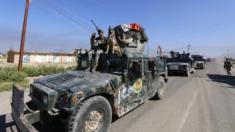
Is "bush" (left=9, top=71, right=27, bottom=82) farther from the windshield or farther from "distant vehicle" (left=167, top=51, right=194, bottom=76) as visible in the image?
"distant vehicle" (left=167, top=51, right=194, bottom=76)

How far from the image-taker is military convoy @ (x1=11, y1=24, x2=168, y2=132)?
374 centimetres

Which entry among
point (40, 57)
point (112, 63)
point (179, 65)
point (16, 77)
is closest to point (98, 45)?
point (112, 63)

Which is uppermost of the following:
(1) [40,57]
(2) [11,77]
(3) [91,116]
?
(1) [40,57]

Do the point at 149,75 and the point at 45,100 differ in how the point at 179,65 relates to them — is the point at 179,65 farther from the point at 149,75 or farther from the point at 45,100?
the point at 45,100

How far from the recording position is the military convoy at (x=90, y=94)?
3740mm

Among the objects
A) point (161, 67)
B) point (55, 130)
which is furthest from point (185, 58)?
point (55, 130)

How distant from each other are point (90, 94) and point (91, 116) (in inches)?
19.0

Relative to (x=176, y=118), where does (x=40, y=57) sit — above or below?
above

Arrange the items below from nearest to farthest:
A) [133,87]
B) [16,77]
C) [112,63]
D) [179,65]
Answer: [133,87]
[112,63]
[16,77]
[179,65]

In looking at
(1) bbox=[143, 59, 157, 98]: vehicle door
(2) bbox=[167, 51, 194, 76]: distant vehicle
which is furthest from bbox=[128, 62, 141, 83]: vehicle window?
(2) bbox=[167, 51, 194, 76]: distant vehicle

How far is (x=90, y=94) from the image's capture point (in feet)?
13.1

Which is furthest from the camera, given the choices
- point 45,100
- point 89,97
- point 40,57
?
point 40,57

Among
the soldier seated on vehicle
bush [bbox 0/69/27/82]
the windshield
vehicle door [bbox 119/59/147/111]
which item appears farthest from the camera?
bush [bbox 0/69/27/82]

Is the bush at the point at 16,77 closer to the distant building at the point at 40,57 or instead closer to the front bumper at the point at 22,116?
the front bumper at the point at 22,116
